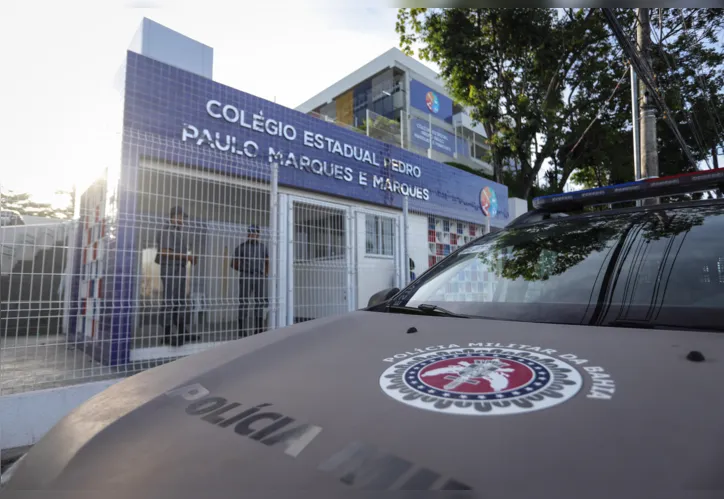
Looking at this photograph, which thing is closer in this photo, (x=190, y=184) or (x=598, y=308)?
(x=598, y=308)

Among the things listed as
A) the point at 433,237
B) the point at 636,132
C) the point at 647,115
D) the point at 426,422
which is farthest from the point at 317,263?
the point at 636,132

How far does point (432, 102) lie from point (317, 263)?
918 inches

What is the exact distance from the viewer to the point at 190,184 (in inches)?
167

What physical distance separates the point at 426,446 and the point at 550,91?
51.1 feet

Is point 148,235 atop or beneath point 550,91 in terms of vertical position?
beneath

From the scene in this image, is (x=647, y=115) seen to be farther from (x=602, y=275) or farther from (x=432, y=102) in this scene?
(x=432, y=102)

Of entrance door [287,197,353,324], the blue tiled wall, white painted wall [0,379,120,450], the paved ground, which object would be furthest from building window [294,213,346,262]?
white painted wall [0,379,120,450]

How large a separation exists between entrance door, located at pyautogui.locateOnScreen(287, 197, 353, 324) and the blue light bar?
3.48 meters

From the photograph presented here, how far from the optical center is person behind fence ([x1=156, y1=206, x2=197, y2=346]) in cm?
385

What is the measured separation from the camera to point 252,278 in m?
4.46

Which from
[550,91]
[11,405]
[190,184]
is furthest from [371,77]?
[11,405]

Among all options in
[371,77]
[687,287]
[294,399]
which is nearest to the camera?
[294,399]

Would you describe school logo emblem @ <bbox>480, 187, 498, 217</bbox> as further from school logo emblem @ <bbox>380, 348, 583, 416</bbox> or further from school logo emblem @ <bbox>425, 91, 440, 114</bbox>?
school logo emblem @ <bbox>425, 91, 440, 114</bbox>

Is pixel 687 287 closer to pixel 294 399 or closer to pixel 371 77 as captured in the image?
pixel 294 399
